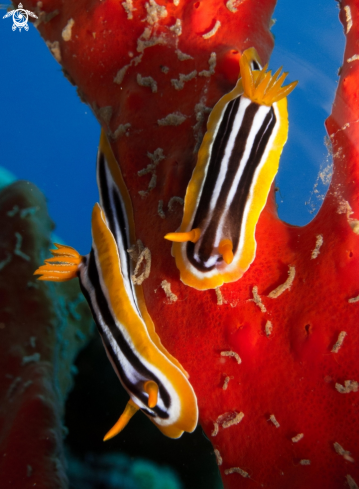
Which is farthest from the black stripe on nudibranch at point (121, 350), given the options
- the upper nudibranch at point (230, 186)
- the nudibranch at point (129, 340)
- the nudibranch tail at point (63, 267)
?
the upper nudibranch at point (230, 186)

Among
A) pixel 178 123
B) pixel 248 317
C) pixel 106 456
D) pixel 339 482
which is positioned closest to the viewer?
pixel 339 482

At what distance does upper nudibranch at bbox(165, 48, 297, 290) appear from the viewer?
184 centimetres

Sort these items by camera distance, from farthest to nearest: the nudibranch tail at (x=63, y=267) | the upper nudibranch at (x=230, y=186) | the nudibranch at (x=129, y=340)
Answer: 1. the nudibranch tail at (x=63, y=267)
2. the nudibranch at (x=129, y=340)
3. the upper nudibranch at (x=230, y=186)

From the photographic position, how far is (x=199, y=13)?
2.19 metres

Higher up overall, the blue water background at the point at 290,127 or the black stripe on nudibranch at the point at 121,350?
the blue water background at the point at 290,127

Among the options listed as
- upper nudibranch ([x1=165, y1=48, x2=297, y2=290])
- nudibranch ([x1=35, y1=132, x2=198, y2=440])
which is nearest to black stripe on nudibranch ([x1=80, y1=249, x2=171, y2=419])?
nudibranch ([x1=35, y1=132, x2=198, y2=440])

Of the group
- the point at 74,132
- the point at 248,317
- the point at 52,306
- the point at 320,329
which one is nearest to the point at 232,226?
the point at 248,317

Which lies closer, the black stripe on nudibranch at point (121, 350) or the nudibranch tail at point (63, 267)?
the black stripe on nudibranch at point (121, 350)

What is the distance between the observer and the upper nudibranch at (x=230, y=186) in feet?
6.05

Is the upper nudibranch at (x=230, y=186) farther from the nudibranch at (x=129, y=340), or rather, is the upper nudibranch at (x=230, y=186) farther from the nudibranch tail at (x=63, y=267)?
the nudibranch tail at (x=63, y=267)

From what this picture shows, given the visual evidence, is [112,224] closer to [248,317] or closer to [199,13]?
[248,317]

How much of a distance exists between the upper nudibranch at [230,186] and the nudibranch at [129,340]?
0.43 metres

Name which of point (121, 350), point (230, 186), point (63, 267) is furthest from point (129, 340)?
point (230, 186)

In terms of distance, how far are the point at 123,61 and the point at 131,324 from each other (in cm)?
177
